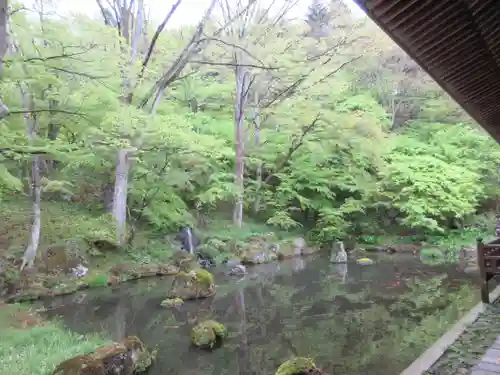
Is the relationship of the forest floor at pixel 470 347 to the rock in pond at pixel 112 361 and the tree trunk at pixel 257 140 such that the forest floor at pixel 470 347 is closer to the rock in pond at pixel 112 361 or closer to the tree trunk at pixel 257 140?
the rock in pond at pixel 112 361

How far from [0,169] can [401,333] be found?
807 centimetres

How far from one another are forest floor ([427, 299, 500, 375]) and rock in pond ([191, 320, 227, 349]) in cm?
351

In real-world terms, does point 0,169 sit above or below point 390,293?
above

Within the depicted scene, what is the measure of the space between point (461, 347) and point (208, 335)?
3841 mm

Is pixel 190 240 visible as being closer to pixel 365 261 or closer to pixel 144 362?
pixel 365 261

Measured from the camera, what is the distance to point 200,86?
17.7m

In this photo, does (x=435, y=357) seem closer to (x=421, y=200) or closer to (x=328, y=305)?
(x=328, y=305)

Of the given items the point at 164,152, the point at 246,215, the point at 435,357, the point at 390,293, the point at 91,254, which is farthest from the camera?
the point at 246,215

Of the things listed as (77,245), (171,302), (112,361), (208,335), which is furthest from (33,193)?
(112,361)

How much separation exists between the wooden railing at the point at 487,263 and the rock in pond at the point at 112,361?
19.4 ft

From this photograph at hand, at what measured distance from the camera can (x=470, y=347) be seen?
18.2 ft

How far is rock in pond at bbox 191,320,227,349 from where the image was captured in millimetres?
6980

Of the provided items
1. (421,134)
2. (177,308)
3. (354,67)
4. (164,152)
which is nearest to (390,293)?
(177,308)

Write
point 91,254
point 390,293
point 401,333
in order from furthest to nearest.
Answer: point 91,254, point 390,293, point 401,333
